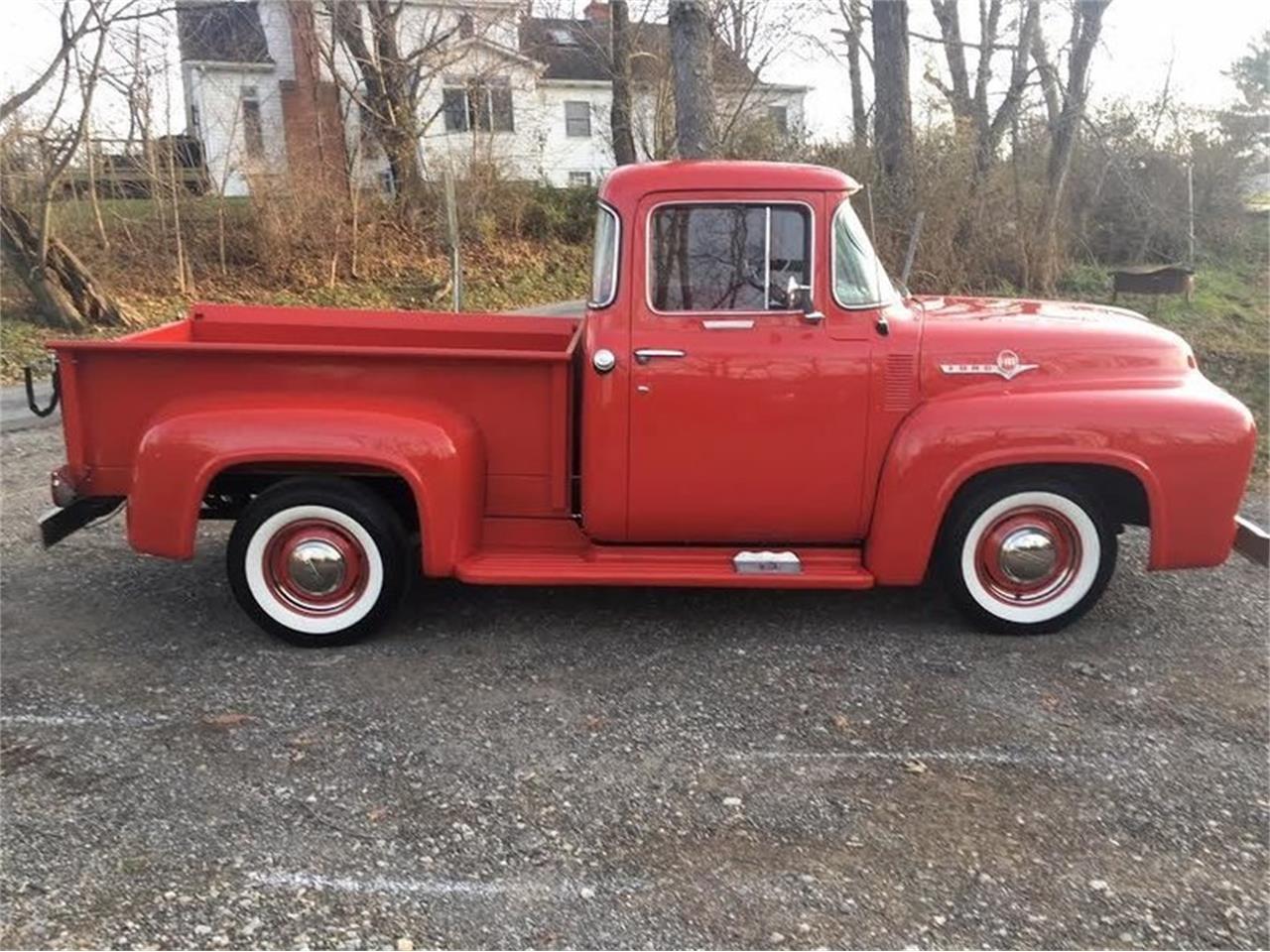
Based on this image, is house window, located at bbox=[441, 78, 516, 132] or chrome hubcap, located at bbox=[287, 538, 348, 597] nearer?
chrome hubcap, located at bbox=[287, 538, 348, 597]

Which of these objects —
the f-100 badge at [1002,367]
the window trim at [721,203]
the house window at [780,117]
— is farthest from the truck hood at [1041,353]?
the house window at [780,117]

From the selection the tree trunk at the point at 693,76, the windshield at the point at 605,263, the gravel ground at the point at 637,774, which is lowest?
the gravel ground at the point at 637,774

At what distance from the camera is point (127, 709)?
3.93 meters

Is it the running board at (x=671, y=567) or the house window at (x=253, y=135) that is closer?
the running board at (x=671, y=567)

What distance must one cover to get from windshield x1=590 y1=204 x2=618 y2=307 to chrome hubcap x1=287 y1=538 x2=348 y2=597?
1.54 metres

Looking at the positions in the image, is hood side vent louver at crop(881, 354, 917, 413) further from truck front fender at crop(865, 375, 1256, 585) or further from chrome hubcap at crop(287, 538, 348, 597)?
chrome hubcap at crop(287, 538, 348, 597)

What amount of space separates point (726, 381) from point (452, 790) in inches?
77.8

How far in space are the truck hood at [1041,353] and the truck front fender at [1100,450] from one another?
0.31 ft

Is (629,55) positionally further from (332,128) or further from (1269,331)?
(1269,331)

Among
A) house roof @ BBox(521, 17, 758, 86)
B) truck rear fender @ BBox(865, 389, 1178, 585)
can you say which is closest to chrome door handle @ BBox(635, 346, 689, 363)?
truck rear fender @ BBox(865, 389, 1178, 585)

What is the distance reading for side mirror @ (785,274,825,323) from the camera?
14.2 feet

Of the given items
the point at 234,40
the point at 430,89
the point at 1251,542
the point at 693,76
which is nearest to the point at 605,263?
the point at 1251,542

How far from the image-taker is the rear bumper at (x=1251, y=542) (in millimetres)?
4484

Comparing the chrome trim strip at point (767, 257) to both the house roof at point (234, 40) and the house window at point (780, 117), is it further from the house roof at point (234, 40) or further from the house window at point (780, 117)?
the house roof at point (234, 40)
